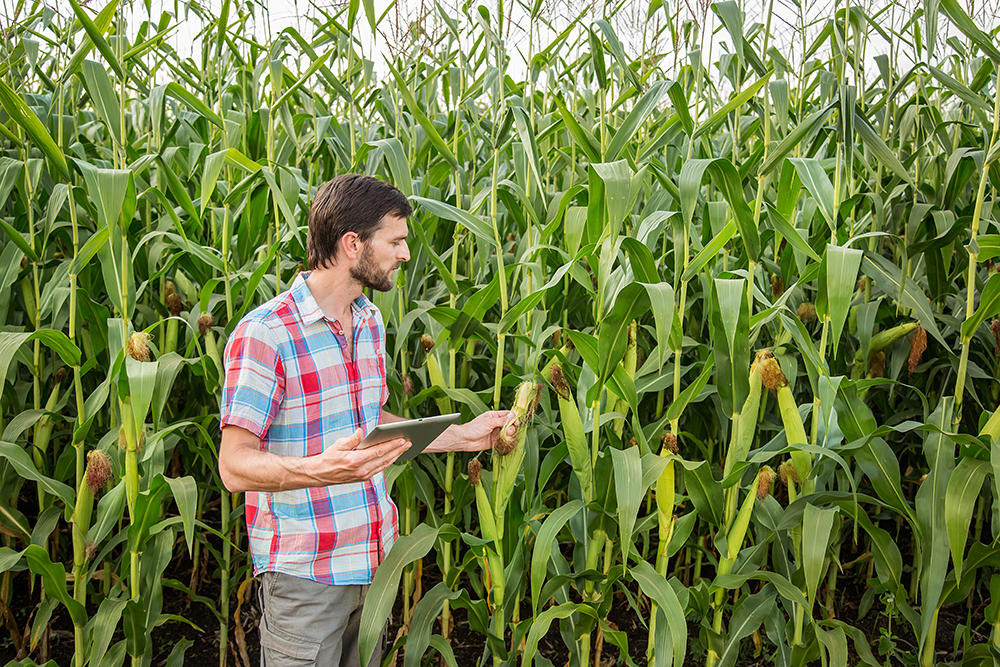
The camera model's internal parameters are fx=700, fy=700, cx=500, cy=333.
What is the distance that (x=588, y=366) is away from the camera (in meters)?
2.07

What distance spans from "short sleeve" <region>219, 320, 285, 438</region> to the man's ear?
0.28 metres

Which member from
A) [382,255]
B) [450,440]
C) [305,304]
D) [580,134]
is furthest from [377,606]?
[580,134]

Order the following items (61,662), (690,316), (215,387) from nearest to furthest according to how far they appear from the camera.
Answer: (215,387) → (61,662) → (690,316)

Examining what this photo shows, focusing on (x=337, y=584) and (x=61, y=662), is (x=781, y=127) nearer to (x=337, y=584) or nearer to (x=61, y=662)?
(x=337, y=584)

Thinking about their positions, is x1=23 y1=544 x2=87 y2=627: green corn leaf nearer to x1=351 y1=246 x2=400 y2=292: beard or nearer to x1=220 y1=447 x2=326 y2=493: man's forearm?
x1=220 y1=447 x2=326 y2=493: man's forearm

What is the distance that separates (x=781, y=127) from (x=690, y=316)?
0.81m

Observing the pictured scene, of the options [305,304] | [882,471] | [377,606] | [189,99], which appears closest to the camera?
[305,304]

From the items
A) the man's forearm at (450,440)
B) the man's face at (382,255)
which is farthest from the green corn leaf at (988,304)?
the man's face at (382,255)

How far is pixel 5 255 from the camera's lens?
244 centimetres

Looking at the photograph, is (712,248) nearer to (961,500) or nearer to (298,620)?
(961,500)

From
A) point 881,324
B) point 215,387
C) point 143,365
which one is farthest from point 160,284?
point 881,324

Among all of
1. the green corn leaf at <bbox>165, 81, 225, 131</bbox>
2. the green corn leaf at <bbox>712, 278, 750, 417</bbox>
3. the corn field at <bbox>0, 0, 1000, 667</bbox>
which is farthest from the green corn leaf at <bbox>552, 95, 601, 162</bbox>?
the green corn leaf at <bbox>165, 81, 225, 131</bbox>

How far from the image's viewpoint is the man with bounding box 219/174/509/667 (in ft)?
5.51

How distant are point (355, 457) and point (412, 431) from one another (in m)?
0.14
